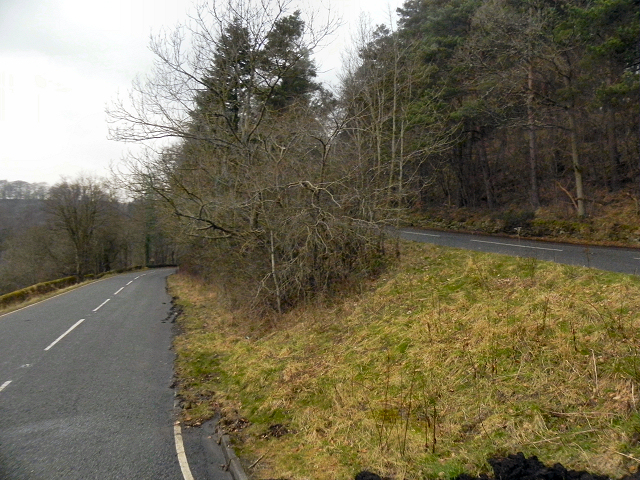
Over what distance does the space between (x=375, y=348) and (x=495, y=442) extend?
3.57 meters

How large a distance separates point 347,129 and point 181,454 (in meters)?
10.9

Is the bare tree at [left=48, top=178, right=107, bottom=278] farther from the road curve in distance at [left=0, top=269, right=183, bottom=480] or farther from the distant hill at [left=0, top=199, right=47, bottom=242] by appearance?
the road curve in distance at [left=0, top=269, right=183, bottom=480]

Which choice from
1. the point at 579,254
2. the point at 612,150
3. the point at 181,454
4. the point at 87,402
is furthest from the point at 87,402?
the point at 612,150

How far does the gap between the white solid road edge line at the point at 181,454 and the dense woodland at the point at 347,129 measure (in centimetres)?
655

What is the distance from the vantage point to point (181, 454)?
572 cm

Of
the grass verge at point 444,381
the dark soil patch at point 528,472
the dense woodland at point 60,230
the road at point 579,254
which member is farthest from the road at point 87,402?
the dense woodland at point 60,230

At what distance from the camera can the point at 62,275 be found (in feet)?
156

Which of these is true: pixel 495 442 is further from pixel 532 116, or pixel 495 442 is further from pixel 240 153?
pixel 532 116

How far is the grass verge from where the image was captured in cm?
479

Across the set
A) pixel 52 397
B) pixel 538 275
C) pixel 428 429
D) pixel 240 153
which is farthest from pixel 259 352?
pixel 240 153

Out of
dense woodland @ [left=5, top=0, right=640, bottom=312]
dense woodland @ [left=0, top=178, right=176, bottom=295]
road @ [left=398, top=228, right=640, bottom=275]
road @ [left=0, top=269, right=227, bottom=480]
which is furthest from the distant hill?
road @ [left=398, top=228, right=640, bottom=275]

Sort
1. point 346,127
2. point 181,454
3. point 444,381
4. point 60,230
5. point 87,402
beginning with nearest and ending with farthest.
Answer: point 181,454 → point 444,381 → point 87,402 → point 346,127 → point 60,230

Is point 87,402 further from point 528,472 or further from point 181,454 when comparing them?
point 528,472

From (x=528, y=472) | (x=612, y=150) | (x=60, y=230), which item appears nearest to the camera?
(x=528, y=472)
